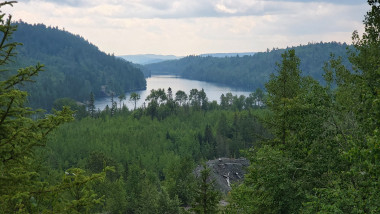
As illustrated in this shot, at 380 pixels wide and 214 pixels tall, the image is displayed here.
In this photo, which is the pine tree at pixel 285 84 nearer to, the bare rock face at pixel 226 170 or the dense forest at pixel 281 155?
the dense forest at pixel 281 155

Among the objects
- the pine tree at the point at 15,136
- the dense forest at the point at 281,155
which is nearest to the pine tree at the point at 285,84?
the dense forest at the point at 281,155

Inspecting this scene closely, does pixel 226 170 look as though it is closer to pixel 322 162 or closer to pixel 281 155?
pixel 281 155

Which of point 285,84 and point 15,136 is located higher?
point 285,84

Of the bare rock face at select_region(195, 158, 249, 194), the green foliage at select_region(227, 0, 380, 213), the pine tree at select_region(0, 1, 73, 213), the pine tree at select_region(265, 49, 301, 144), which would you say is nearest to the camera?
the pine tree at select_region(0, 1, 73, 213)

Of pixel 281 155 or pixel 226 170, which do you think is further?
pixel 226 170

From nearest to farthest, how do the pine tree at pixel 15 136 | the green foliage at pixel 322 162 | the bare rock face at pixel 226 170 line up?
the pine tree at pixel 15 136
the green foliage at pixel 322 162
the bare rock face at pixel 226 170

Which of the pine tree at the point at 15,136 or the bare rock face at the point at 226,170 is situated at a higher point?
the pine tree at the point at 15,136

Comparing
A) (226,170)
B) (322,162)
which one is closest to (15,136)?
(322,162)

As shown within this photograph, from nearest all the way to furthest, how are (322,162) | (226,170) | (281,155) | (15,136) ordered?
(15,136), (322,162), (281,155), (226,170)

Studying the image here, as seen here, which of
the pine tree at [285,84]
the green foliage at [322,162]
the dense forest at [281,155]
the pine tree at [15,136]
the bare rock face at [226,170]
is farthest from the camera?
the bare rock face at [226,170]

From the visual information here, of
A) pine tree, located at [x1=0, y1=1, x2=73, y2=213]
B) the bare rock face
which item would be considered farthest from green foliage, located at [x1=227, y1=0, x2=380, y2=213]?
the bare rock face

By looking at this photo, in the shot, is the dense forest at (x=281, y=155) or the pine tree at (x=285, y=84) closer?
the dense forest at (x=281, y=155)

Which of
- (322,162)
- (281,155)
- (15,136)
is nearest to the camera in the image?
(15,136)

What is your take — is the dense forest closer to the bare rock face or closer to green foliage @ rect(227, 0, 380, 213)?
green foliage @ rect(227, 0, 380, 213)
